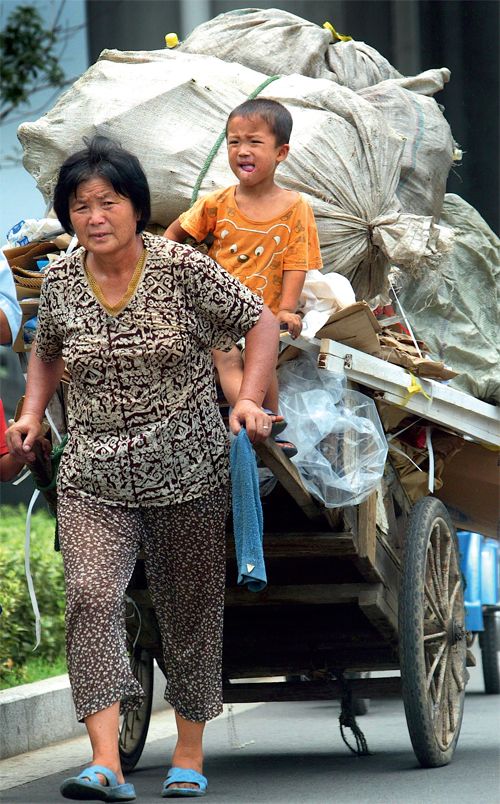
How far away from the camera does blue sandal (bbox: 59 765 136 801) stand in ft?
12.9

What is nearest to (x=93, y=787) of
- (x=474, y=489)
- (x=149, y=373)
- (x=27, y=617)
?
(x=149, y=373)

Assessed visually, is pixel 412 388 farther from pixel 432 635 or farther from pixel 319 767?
pixel 319 767

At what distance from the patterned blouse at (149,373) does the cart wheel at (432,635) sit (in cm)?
96

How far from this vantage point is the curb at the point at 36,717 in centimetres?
572

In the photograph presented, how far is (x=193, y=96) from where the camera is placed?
5262 millimetres

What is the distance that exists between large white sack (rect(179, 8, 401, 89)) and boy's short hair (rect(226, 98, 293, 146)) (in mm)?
1049

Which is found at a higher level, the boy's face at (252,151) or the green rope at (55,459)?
the boy's face at (252,151)

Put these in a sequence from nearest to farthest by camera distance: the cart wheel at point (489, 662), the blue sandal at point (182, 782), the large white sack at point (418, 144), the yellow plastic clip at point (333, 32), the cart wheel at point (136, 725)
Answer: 1. the blue sandal at point (182, 782)
2. the cart wheel at point (136, 725)
3. the large white sack at point (418, 144)
4. the yellow plastic clip at point (333, 32)
5. the cart wheel at point (489, 662)

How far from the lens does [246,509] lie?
13.6 feet

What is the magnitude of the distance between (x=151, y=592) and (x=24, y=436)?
0.66 meters

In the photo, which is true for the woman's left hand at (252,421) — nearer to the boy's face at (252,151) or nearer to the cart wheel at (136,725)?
the boy's face at (252,151)

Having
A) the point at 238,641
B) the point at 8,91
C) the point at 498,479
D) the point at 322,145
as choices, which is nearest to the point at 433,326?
the point at 498,479

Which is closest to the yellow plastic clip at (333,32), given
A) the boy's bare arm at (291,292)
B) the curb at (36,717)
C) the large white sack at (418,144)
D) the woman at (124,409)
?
the large white sack at (418,144)

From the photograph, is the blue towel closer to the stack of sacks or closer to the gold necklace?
the gold necklace
